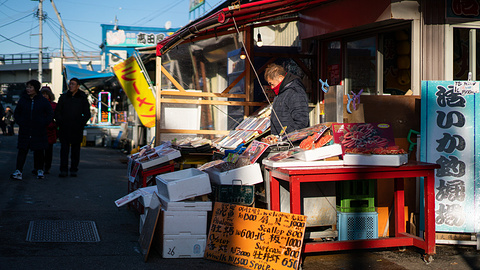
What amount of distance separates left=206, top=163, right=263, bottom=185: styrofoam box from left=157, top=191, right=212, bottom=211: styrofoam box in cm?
43

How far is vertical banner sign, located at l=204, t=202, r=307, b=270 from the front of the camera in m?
4.76

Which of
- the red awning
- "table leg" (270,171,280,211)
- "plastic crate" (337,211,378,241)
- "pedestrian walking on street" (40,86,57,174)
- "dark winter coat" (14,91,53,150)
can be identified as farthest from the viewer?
"pedestrian walking on street" (40,86,57,174)

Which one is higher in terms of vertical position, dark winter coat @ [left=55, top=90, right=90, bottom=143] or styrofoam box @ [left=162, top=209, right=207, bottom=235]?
dark winter coat @ [left=55, top=90, right=90, bottom=143]

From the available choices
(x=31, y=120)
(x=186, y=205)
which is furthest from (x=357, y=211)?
(x=31, y=120)

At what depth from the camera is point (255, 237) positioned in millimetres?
4977

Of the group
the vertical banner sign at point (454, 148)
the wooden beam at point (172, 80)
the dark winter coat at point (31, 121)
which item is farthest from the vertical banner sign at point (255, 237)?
the dark winter coat at point (31, 121)

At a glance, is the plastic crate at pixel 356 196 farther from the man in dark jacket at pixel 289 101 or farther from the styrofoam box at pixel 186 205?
the styrofoam box at pixel 186 205

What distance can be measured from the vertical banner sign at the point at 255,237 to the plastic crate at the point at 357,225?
976mm

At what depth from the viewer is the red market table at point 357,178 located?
16.2 ft

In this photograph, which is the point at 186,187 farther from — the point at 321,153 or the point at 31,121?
the point at 31,121

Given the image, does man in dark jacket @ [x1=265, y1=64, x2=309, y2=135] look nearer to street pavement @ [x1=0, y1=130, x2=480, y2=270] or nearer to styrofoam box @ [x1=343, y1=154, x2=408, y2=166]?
styrofoam box @ [x1=343, y1=154, x2=408, y2=166]

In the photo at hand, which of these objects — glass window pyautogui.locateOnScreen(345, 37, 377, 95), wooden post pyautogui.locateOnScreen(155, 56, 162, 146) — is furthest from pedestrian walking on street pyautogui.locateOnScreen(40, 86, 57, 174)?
glass window pyautogui.locateOnScreen(345, 37, 377, 95)

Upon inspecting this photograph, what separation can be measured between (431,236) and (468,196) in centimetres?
86

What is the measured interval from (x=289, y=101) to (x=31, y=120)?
579 centimetres
